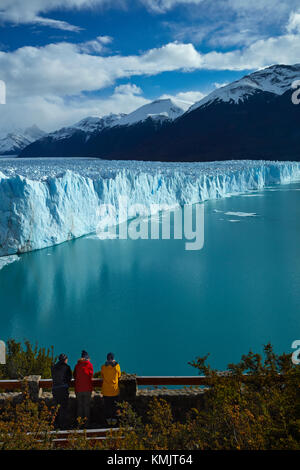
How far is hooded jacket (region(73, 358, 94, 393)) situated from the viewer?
3.29 metres

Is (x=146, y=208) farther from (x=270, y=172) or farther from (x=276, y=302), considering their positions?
(x=270, y=172)

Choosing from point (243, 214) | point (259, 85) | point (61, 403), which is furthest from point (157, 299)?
point (259, 85)

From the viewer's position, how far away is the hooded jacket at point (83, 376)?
3285 mm

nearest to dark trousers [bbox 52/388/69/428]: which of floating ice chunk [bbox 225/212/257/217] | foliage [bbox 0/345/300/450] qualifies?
foliage [bbox 0/345/300/450]

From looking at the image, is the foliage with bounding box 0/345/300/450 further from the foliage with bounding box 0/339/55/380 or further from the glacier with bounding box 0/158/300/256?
the glacier with bounding box 0/158/300/256

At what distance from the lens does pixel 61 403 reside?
3318 mm

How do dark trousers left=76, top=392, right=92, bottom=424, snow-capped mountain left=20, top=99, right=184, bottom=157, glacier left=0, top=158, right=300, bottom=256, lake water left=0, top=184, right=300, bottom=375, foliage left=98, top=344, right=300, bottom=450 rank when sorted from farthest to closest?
snow-capped mountain left=20, top=99, right=184, bottom=157 < glacier left=0, top=158, right=300, bottom=256 < lake water left=0, top=184, right=300, bottom=375 < dark trousers left=76, top=392, right=92, bottom=424 < foliage left=98, top=344, right=300, bottom=450

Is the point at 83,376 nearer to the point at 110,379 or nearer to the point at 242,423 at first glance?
the point at 110,379

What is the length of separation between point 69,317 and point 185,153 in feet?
214

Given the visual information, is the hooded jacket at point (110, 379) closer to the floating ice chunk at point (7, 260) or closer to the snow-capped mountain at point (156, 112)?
the floating ice chunk at point (7, 260)

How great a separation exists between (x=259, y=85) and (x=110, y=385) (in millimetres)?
95988

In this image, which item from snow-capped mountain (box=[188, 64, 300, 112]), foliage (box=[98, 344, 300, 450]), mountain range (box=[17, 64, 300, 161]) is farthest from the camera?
snow-capped mountain (box=[188, 64, 300, 112])

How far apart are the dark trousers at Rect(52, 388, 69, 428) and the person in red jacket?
0.11 m

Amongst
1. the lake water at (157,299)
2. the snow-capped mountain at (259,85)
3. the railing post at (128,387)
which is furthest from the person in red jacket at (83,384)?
the snow-capped mountain at (259,85)
